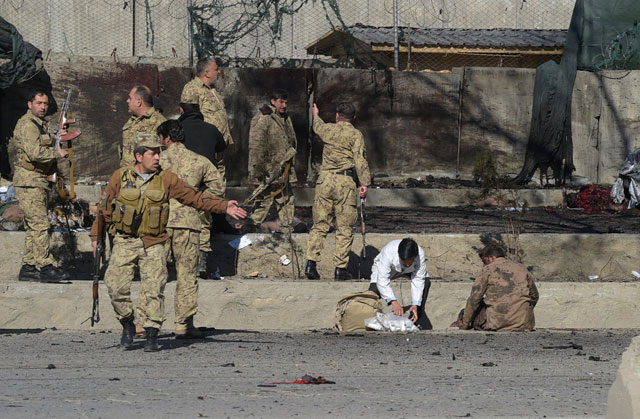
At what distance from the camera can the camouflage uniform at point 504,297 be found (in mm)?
9711

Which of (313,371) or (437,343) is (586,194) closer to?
(437,343)

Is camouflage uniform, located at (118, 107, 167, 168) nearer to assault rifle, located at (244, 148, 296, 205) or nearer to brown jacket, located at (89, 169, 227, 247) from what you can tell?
assault rifle, located at (244, 148, 296, 205)

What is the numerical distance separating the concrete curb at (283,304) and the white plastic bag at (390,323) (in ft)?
2.64

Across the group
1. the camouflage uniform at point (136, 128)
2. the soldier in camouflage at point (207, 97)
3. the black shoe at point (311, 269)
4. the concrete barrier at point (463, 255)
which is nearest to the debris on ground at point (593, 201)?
the concrete barrier at point (463, 255)

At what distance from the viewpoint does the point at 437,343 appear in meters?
9.25

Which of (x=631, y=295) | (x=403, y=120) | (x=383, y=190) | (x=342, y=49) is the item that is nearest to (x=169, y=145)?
(x=631, y=295)

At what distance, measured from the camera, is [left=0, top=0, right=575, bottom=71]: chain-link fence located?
17.0 metres

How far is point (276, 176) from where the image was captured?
1155 cm

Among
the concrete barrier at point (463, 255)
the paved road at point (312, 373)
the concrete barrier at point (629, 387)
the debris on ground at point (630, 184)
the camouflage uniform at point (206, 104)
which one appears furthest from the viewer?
the debris on ground at point (630, 184)

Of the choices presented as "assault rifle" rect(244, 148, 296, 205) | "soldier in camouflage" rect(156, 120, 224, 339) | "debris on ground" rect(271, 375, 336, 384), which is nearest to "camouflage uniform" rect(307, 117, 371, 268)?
"assault rifle" rect(244, 148, 296, 205)

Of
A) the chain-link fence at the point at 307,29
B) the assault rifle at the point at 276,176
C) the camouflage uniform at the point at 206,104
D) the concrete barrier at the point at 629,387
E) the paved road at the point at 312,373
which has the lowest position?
the paved road at the point at 312,373

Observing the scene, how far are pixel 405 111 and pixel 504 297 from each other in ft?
23.8

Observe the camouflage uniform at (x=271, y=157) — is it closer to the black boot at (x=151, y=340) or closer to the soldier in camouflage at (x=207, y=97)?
the soldier in camouflage at (x=207, y=97)

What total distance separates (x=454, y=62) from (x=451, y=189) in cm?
614
